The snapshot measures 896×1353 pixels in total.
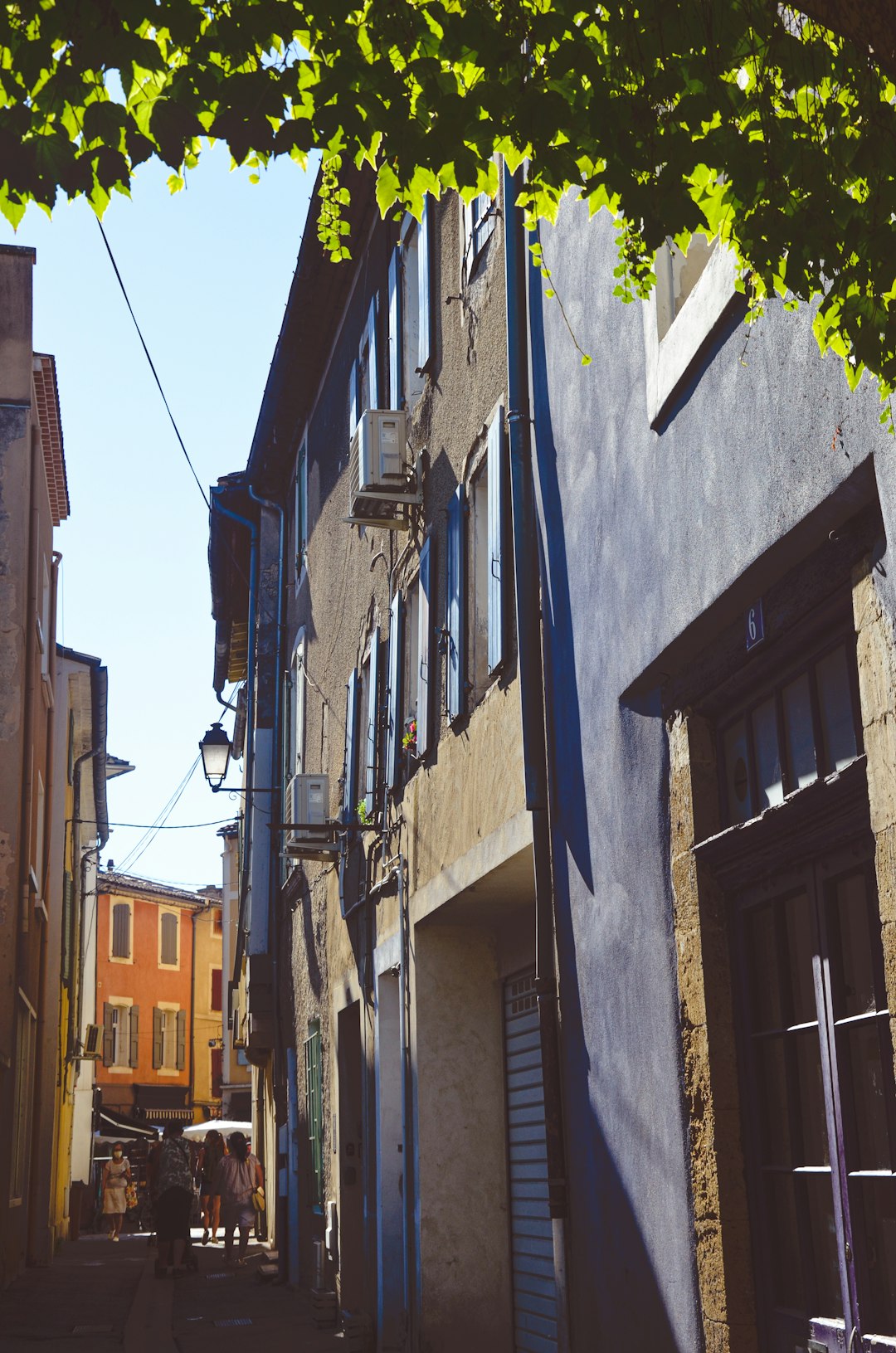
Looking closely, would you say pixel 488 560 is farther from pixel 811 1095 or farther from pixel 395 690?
pixel 811 1095

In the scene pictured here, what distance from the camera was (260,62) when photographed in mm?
3283

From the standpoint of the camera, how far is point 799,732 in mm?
4906

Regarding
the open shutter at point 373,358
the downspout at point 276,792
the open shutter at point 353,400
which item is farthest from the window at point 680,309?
the downspout at point 276,792

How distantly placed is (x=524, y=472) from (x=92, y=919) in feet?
107

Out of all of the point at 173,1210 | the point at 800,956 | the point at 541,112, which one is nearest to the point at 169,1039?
the point at 173,1210

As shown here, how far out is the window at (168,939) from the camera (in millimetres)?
53188

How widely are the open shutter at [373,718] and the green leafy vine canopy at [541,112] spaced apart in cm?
875

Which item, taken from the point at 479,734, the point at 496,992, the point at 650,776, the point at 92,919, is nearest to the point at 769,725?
the point at 650,776

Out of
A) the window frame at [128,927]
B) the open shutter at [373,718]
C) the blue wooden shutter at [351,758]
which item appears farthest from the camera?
the window frame at [128,927]

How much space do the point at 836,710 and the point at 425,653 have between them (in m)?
5.61

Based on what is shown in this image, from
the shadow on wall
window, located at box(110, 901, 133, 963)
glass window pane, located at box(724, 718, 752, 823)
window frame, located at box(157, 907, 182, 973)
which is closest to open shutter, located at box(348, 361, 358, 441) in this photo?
the shadow on wall

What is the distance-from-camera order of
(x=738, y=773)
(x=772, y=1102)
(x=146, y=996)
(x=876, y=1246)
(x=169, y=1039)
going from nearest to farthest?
(x=876, y=1246)
(x=772, y=1102)
(x=738, y=773)
(x=146, y=996)
(x=169, y=1039)

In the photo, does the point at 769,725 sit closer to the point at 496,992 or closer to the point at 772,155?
the point at 772,155

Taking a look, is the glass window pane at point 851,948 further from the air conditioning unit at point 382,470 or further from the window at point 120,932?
the window at point 120,932
